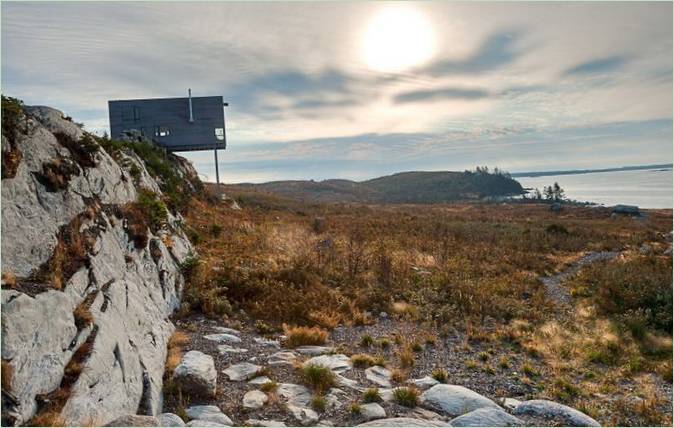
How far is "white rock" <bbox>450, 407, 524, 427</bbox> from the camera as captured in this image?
19.6 feet

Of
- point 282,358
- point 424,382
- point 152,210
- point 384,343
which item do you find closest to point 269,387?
point 282,358

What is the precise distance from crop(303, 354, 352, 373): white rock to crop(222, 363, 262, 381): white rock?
104 centimetres

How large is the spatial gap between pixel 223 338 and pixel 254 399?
298 cm

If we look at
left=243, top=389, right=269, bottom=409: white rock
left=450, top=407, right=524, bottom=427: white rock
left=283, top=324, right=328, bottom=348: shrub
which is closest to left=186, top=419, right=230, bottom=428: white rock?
left=243, top=389, right=269, bottom=409: white rock

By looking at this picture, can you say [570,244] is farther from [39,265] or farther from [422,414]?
[39,265]

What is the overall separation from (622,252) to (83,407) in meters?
29.8

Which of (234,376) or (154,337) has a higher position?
(154,337)

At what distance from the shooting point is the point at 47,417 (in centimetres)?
412

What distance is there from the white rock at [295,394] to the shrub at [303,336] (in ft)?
7.49

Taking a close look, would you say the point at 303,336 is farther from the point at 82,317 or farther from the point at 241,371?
the point at 82,317

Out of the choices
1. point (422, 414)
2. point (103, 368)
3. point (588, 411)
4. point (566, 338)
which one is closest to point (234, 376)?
point (103, 368)

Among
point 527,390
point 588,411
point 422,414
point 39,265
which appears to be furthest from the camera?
point 527,390

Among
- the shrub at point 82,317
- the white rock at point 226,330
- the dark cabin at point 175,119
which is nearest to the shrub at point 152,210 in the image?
the white rock at point 226,330

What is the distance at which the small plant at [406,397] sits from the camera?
6645 mm
